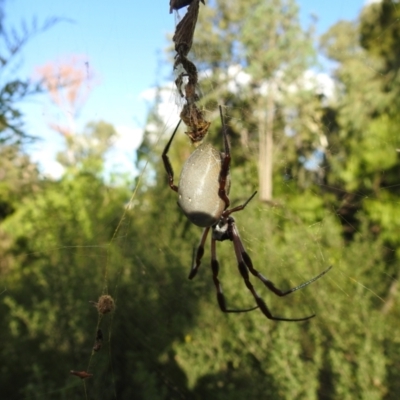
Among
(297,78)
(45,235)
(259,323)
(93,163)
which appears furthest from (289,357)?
(93,163)

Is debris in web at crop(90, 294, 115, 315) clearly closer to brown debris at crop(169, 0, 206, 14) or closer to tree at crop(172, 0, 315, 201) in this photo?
brown debris at crop(169, 0, 206, 14)

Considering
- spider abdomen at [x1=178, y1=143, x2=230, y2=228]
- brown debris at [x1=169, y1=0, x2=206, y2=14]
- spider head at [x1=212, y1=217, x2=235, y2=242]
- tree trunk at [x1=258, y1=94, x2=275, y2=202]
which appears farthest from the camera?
tree trunk at [x1=258, y1=94, x2=275, y2=202]

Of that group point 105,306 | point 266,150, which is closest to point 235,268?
point 266,150

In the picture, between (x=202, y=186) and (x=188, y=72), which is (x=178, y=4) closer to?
(x=188, y=72)

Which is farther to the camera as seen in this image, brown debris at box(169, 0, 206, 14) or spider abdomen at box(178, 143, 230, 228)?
spider abdomen at box(178, 143, 230, 228)

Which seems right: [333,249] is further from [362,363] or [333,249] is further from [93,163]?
[93,163]

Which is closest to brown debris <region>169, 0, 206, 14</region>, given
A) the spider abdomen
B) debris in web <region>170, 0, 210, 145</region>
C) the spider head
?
debris in web <region>170, 0, 210, 145</region>
